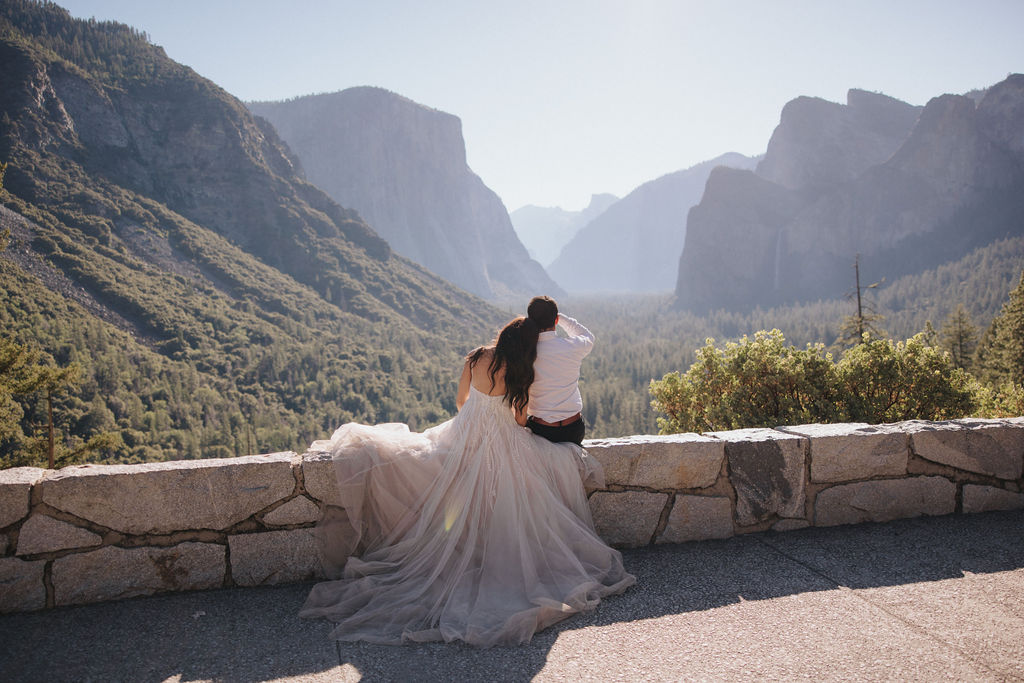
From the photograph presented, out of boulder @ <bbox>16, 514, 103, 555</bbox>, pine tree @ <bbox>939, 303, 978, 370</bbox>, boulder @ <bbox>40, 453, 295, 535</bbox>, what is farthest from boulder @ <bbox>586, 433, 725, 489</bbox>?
pine tree @ <bbox>939, 303, 978, 370</bbox>

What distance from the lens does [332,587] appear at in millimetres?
3121

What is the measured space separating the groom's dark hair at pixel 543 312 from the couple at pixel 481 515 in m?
0.01

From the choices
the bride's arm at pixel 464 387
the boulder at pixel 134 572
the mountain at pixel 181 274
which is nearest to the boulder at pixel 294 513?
the boulder at pixel 134 572

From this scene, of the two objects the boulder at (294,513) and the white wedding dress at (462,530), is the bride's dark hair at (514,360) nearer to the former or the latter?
the white wedding dress at (462,530)

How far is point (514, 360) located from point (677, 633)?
1722mm

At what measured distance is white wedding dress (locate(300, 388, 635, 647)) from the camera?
2965 mm

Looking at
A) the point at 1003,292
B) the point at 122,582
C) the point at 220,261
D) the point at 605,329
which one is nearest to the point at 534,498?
the point at 122,582

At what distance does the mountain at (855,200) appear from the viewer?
121688 millimetres

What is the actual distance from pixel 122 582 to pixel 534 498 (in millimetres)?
2355

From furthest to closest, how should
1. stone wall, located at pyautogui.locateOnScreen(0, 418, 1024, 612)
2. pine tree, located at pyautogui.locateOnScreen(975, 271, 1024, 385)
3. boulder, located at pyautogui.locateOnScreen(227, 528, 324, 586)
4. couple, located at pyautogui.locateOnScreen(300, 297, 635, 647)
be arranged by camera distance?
pine tree, located at pyautogui.locateOnScreen(975, 271, 1024, 385)
boulder, located at pyautogui.locateOnScreen(227, 528, 324, 586)
stone wall, located at pyautogui.locateOnScreen(0, 418, 1024, 612)
couple, located at pyautogui.locateOnScreen(300, 297, 635, 647)

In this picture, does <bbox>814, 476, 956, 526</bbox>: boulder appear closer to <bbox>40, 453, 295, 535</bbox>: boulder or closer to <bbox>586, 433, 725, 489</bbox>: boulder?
<bbox>586, 433, 725, 489</bbox>: boulder

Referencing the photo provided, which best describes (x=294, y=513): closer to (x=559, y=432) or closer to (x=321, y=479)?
(x=321, y=479)

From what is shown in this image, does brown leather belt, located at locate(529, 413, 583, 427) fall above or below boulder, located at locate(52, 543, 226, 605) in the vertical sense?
above

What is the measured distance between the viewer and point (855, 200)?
14062cm
